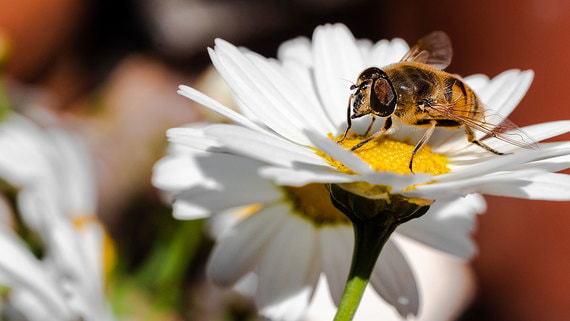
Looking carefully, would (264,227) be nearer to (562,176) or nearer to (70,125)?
(562,176)

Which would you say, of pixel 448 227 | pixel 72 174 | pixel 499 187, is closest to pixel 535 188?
pixel 499 187

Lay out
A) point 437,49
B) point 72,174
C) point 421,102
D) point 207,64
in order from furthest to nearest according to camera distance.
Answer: point 207,64, point 72,174, point 437,49, point 421,102

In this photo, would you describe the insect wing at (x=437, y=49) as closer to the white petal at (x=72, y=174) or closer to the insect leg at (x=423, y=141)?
the insect leg at (x=423, y=141)

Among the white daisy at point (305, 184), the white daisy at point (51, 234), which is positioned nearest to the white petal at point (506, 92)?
the white daisy at point (305, 184)

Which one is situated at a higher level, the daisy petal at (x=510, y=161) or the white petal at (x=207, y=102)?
the white petal at (x=207, y=102)

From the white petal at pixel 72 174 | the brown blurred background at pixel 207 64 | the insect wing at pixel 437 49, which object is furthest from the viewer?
the brown blurred background at pixel 207 64

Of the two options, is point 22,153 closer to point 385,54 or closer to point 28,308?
point 28,308
